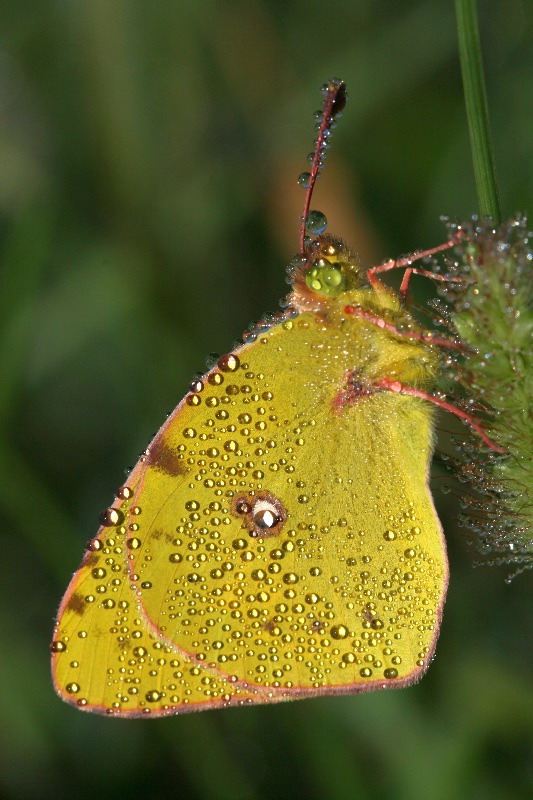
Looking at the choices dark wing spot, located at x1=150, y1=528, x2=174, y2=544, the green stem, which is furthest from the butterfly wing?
the green stem

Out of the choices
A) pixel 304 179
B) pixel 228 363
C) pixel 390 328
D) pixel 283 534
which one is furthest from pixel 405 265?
pixel 283 534

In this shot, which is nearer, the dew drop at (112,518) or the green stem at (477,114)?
the green stem at (477,114)

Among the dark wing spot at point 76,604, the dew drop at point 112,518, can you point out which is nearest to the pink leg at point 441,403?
the dew drop at point 112,518

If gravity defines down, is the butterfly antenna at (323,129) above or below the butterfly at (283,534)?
above

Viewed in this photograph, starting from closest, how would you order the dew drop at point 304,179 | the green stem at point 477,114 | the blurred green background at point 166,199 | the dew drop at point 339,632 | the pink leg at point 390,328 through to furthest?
the green stem at point 477,114 → the pink leg at point 390,328 → the dew drop at point 304,179 → the dew drop at point 339,632 → the blurred green background at point 166,199

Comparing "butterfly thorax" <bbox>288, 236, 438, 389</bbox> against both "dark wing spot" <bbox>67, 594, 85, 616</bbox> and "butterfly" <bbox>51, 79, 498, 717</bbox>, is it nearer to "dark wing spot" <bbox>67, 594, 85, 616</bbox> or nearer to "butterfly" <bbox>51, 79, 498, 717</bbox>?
"butterfly" <bbox>51, 79, 498, 717</bbox>

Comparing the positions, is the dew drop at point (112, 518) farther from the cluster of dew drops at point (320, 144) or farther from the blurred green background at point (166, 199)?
the blurred green background at point (166, 199)
